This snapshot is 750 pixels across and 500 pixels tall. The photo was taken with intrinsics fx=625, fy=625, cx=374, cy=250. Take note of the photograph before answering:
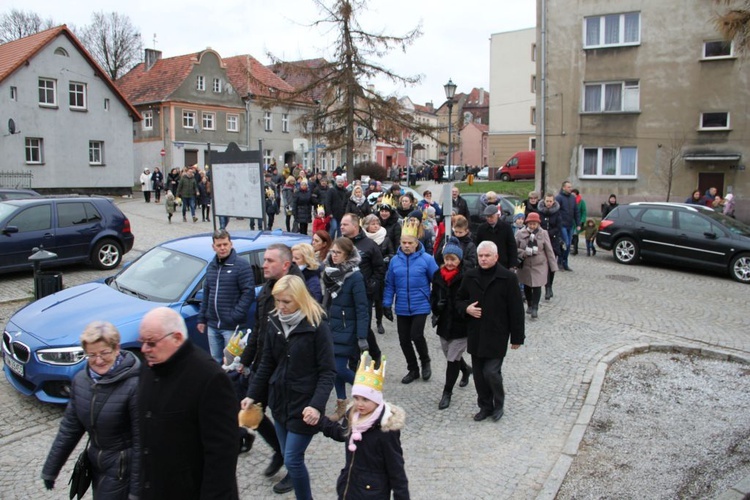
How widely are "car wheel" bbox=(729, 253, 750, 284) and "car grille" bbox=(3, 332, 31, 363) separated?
13.9 meters

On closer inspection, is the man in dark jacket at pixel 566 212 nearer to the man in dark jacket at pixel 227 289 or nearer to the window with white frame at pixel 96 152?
the man in dark jacket at pixel 227 289

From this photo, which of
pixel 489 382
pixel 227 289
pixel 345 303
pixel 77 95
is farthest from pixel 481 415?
pixel 77 95

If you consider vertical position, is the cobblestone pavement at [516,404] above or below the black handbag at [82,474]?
below

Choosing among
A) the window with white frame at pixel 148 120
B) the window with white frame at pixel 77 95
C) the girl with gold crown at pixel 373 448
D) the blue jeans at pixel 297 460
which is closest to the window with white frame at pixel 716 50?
the blue jeans at pixel 297 460

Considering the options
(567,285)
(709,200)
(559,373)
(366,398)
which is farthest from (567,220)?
(366,398)

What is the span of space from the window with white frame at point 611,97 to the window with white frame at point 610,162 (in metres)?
1.68

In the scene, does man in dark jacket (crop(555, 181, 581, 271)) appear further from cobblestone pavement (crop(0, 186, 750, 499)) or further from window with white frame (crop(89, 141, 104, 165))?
window with white frame (crop(89, 141, 104, 165))

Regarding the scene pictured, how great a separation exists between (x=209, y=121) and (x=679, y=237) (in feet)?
124

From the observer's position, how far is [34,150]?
3206 centimetres

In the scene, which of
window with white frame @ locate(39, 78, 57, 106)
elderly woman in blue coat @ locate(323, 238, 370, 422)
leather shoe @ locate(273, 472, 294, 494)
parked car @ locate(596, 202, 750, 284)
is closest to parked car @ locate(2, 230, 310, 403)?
elderly woman in blue coat @ locate(323, 238, 370, 422)

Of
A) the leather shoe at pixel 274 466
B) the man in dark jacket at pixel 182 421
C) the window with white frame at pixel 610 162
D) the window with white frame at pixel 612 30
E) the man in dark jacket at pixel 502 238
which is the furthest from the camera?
the window with white frame at pixel 610 162

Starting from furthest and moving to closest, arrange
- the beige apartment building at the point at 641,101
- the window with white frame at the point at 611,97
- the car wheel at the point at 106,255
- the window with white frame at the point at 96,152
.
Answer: the window with white frame at the point at 96,152 < the window with white frame at the point at 611,97 < the beige apartment building at the point at 641,101 < the car wheel at the point at 106,255

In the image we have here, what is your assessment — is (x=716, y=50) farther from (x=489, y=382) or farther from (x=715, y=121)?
(x=489, y=382)

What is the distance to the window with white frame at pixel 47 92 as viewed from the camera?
106 feet
